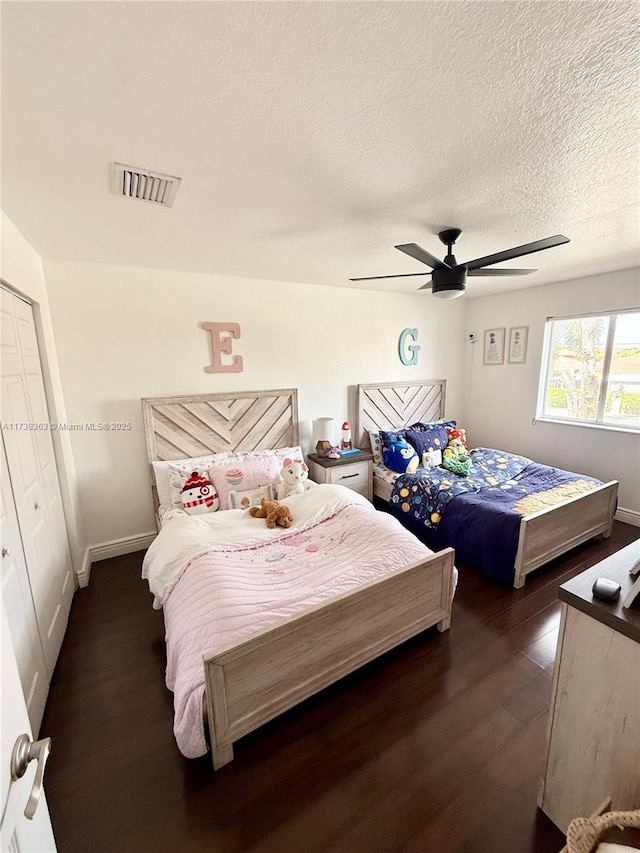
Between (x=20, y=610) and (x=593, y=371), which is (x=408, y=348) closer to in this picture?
(x=593, y=371)

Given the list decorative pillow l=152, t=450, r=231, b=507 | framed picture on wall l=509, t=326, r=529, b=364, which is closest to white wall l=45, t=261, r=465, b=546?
decorative pillow l=152, t=450, r=231, b=507

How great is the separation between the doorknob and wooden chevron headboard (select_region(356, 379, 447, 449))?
3527 mm

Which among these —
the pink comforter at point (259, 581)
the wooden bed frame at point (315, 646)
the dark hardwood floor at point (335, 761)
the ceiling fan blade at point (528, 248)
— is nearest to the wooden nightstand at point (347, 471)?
the pink comforter at point (259, 581)

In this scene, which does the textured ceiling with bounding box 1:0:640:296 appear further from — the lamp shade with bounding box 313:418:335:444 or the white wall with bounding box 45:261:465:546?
the lamp shade with bounding box 313:418:335:444

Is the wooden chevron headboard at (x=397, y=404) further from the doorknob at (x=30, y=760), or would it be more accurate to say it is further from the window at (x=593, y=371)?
the doorknob at (x=30, y=760)

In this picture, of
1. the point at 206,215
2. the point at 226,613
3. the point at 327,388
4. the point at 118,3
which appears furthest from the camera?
the point at 327,388

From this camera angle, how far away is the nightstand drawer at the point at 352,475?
11.5 feet

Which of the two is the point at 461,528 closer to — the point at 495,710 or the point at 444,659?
the point at 444,659

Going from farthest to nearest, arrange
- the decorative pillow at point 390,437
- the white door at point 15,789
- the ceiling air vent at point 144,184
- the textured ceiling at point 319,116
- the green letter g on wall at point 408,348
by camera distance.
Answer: the green letter g on wall at point 408,348, the decorative pillow at point 390,437, the ceiling air vent at point 144,184, the textured ceiling at point 319,116, the white door at point 15,789

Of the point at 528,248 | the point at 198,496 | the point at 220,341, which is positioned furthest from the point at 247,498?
the point at 528,248

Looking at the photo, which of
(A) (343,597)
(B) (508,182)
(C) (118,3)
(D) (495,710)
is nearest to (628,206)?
(B) (508,182)

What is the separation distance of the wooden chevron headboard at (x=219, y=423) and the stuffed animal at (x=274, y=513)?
936mm

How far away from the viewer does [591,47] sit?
3.21 ft

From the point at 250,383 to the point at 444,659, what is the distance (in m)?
2.62
